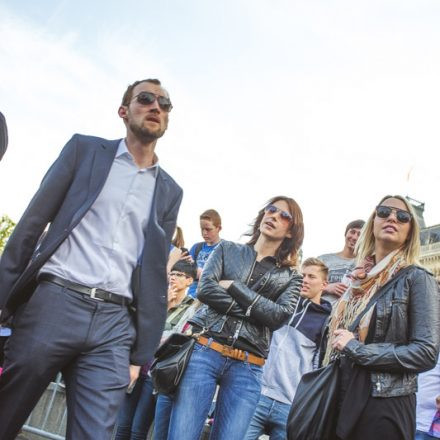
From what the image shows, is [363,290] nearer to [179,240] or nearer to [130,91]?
[130,91]

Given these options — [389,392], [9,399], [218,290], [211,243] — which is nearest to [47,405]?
[211,243]

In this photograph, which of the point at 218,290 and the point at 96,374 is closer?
the point at 96,374

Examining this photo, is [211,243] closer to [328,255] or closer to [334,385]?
[328,255]

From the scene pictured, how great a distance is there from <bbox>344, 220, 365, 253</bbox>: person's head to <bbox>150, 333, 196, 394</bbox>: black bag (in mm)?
3402

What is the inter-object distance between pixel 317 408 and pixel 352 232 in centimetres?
365

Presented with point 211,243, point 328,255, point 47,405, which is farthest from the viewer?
point 211,243

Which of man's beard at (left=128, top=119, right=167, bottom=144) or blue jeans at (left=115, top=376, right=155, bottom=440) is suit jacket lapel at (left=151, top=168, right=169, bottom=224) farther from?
blue jeans at (left=115, top=376, right=155, bottom=440)

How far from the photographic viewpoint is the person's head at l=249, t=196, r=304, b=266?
4.30 m

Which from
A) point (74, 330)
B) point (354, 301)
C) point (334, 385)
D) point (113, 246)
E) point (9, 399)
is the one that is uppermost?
point (354, 301)

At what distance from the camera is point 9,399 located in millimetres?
2629

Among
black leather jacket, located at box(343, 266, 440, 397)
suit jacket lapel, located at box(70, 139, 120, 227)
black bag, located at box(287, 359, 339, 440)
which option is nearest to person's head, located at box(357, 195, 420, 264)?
black leather jacket, located at box(343, 266, 440, 397)

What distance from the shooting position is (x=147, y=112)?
11.1 ft

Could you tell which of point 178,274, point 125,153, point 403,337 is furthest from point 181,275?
point 403,337

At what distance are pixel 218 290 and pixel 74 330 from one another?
1.38 metres
